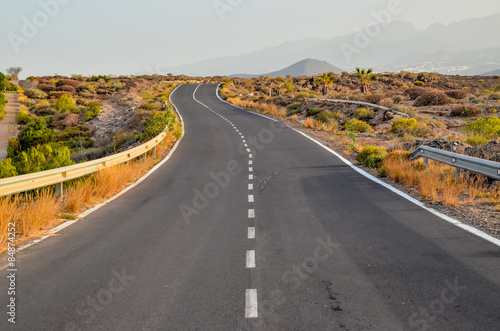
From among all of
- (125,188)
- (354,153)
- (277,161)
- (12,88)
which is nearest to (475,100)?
(354,153)

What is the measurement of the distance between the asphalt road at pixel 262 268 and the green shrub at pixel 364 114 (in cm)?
2078

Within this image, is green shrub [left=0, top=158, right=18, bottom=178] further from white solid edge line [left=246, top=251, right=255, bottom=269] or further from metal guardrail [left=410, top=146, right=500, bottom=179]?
metal guardrail [left=410, top=146, right=500, bottom=179]

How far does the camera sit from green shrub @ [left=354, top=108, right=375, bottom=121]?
99.0ft

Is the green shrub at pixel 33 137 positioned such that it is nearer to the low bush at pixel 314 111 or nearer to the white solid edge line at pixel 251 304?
the low bush at pixel 314 111

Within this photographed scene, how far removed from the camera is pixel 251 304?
4.35m

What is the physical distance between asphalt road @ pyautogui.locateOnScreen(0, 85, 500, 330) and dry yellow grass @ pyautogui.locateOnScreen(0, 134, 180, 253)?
57 cm

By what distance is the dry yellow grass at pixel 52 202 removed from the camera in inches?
285

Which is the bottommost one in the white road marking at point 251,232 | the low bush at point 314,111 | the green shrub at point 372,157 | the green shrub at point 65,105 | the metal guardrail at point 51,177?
the green shrub at point 372,157

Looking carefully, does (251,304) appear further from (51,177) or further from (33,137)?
(33,137)

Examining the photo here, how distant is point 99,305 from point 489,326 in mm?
4024

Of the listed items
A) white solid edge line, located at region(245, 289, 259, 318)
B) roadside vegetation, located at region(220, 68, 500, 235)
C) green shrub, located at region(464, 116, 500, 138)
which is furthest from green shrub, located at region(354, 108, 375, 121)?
white solid edge line, located at region(245, 289, 259, 318)

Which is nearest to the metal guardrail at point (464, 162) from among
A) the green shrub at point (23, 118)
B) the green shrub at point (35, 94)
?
the green shrub at point (23, 118)

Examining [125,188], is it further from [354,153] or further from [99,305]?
[354,153]

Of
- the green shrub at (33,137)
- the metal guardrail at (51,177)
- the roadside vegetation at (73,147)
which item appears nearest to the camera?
the metal guardrail at (51,177)
